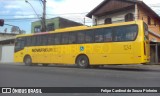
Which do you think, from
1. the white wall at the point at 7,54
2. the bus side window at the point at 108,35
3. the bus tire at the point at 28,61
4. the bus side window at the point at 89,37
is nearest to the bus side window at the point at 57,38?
the bus side window at the point at 89,37

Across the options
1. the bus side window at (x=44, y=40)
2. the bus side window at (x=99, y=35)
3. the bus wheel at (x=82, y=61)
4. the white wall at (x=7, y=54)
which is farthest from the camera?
the white wall at (x=7, y=54)

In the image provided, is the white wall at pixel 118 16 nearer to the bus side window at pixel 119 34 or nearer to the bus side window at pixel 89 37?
→ the bus side window at pixel 89 37

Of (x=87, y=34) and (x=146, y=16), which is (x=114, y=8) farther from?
(x=87, y=34)

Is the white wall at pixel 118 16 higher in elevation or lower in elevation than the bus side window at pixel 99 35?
higher

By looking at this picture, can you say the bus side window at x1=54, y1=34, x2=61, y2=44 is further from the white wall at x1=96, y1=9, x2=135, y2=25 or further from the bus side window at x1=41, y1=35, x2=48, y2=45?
the white wall at x1=96, y1=9, x2=135, y2=25

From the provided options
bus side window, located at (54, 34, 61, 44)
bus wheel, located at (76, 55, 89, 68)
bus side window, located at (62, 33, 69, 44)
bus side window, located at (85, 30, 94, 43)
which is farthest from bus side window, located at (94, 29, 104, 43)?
bus side window, located at (54, 34, 61, 44)

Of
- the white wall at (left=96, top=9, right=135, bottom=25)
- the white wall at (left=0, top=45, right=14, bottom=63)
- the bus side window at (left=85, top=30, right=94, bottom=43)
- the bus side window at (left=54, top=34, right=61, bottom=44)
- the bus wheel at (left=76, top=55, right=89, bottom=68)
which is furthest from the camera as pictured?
the white wall at (left=0, top=45, right=14, bottom=63)

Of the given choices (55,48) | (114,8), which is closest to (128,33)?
(55,48)

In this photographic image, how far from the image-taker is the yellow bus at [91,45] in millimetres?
21625

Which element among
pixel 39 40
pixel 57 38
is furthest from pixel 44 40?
pixel 57 38

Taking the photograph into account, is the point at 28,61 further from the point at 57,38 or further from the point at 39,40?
the point at 57,38

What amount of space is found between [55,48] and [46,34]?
183 cm

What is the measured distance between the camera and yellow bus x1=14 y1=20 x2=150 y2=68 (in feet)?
70.9

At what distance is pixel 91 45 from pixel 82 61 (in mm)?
1729
